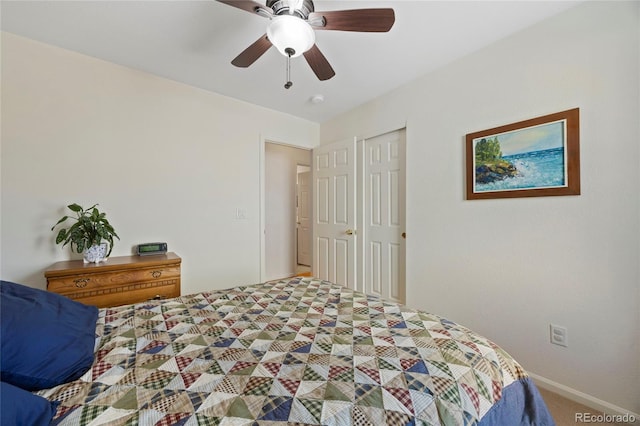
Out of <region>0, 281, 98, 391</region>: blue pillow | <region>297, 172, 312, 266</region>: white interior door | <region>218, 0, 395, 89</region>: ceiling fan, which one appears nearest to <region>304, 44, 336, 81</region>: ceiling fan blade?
<region>218, 0, 395, 89</region>: ceiling fan

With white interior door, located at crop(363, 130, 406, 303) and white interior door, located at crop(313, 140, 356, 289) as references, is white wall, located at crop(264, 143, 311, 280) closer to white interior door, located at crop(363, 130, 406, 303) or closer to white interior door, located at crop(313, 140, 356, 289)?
white interior door, located at crop(313, 140, 356, 289)

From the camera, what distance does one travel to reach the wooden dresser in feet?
5.92

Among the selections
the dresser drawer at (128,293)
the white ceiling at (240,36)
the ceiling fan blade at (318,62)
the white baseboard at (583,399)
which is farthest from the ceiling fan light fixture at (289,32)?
the white baseboard at (583,399)

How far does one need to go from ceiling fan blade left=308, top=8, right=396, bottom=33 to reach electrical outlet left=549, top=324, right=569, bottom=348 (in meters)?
2.12

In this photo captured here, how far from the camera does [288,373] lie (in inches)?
34.1

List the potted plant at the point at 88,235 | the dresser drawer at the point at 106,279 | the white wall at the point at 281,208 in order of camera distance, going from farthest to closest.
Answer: the white wall at the point at 281,208 → the potted plant at the point at 88,235 → the dresser drawer at the point at 106,279

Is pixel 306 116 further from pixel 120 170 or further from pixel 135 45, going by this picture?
pixel 120 170

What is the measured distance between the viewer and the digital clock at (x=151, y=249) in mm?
2338

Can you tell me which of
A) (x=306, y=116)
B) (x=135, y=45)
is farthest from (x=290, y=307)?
(x=306, y=116)

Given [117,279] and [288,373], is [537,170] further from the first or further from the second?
[117,279]

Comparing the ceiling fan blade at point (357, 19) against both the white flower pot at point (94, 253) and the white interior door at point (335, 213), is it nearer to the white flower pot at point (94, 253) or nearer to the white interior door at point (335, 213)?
the white interior door at point (335, 213)

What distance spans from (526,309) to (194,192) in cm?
302

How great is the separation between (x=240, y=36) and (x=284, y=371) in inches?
83.7

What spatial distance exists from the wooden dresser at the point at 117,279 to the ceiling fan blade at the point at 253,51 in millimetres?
1592
